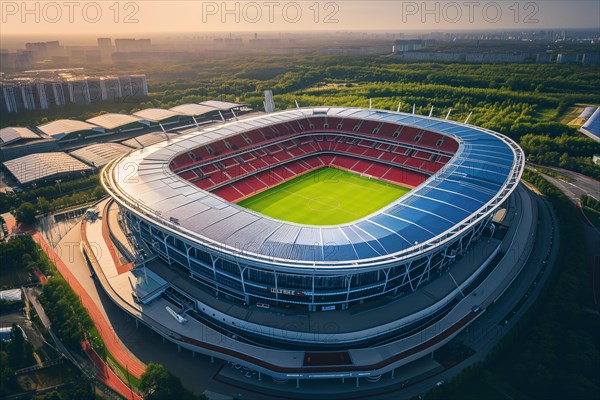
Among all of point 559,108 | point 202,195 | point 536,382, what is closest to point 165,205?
point 202,195

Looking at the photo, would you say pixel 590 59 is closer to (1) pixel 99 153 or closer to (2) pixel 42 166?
(1) pixel 99 153

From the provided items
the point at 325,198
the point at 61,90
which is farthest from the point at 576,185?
the point at 61,90

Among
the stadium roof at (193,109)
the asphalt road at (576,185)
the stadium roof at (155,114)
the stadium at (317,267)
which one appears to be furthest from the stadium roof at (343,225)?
the stadium roof at (193,109)

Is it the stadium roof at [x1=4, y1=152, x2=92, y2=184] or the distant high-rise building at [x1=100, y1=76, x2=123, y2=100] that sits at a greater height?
the distant high-rise building at [x1=100, y1=76, x2=123, y2=100]

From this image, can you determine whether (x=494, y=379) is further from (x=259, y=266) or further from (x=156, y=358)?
(x=156, y=358)

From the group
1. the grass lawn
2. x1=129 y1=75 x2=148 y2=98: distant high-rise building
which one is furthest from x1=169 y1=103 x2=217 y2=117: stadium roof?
the grass lawn

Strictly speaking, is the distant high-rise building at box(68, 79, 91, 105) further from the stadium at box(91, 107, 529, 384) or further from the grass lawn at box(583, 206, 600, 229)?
the grass lawn at box(583, 206, 600, 229)
